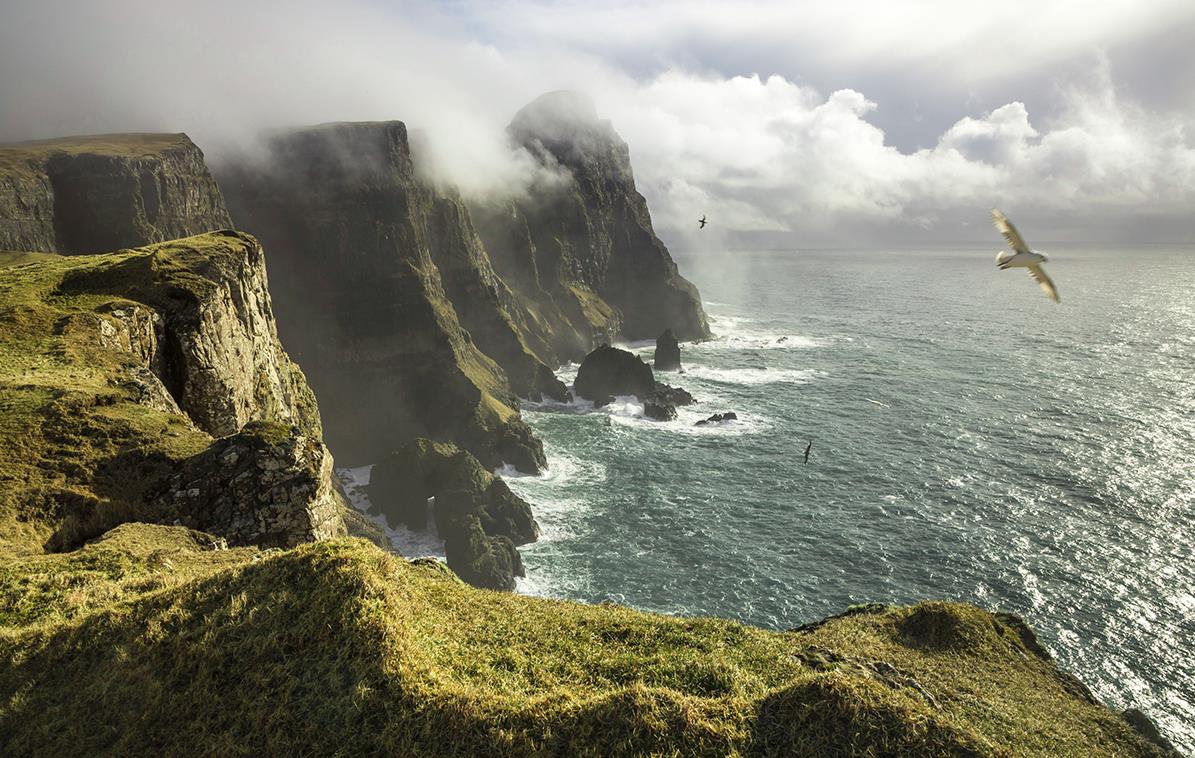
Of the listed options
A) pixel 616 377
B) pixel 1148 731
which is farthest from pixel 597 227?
pixel 1148 731

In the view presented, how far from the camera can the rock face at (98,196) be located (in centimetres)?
5912

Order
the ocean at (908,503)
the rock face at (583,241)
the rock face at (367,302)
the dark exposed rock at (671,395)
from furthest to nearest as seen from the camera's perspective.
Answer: the rock face at (583,241), the dark exposed rock at (671,395), the rock face at (367,302), the ocean at (908,503)

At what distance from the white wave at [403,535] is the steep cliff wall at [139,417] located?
89.3 ft

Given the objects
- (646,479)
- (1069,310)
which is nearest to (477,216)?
(646,479)

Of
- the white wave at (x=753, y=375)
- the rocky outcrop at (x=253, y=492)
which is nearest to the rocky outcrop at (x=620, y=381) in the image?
the white wave at (x=753, y=375)

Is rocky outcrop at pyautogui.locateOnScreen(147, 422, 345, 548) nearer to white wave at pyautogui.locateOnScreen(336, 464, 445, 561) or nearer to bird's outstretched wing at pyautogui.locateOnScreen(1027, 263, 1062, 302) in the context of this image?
bird's outstretched wing at pyautogui.locateOnScreen(1027, 263, 1062, 302)

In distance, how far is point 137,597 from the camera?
13195 mm

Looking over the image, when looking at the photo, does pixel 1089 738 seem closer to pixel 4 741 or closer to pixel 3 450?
pixel 4 741

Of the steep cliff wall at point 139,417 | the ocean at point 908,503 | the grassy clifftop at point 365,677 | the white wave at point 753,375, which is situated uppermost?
the steep cliff wall at point 139,417

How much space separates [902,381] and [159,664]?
123m

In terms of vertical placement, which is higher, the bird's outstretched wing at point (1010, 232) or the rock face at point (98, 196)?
the rock face at point (98, 196)

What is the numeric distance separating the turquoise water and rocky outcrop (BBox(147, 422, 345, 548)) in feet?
110

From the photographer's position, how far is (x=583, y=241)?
525ft

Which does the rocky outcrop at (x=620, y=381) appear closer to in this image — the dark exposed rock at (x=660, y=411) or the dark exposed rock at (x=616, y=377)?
the dark exposed rock at (x=616, y=377)
